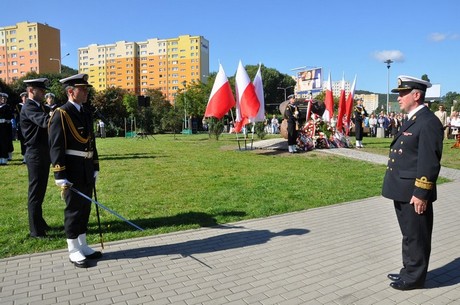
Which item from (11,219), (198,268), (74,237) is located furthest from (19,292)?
(11,219)

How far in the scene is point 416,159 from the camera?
154 inches

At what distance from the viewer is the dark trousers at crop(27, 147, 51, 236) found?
5.58 m

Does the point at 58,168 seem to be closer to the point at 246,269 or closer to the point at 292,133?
the point at 246,269

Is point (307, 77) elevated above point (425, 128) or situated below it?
above

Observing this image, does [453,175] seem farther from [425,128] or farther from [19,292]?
[19,292]

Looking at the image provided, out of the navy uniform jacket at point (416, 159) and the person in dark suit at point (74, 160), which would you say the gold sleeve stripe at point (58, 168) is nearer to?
the person in dark suit at point (74, 160)

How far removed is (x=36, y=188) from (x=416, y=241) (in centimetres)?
494

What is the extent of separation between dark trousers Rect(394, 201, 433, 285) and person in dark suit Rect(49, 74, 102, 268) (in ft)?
11.7

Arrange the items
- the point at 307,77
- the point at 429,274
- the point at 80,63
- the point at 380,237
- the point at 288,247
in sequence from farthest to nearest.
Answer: the point at 80,63 → the point at 307,77 → the point at 380,237 → the point at 288,247 → the point at 429,274

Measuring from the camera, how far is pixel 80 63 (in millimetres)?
136875

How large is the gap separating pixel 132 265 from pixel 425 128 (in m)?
3.54

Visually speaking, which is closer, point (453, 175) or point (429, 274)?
point (429, 274)

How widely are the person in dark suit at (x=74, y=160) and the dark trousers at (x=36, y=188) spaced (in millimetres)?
1078

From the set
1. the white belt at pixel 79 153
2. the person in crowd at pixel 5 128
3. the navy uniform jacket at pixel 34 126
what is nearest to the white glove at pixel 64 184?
the white belt at pixel 79 153
